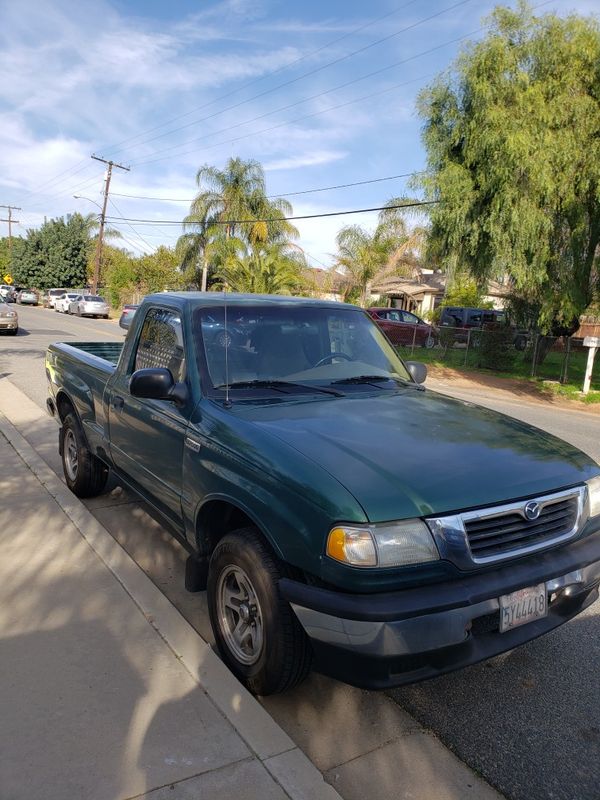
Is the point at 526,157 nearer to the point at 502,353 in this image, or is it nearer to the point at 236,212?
the point at 502,353

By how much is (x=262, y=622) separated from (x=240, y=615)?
277 millimetres

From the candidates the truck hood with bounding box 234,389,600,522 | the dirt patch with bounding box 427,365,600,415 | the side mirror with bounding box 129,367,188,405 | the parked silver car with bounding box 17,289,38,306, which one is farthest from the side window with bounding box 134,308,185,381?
the parked silver car with bounding box 17,289,38,306

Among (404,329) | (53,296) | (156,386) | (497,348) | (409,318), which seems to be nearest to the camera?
(156,386)

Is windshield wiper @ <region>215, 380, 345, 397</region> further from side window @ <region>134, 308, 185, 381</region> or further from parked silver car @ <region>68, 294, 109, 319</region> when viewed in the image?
parked silver car @ <region>68, 294, 109, 319</region>

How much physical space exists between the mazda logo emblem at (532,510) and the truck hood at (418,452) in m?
0.04

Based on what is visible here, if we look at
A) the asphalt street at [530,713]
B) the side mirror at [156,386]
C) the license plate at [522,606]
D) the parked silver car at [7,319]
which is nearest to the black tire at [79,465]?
the asphalt street at [530,713]

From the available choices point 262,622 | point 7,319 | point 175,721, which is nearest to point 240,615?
point 262,622

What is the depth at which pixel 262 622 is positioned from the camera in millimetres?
2617

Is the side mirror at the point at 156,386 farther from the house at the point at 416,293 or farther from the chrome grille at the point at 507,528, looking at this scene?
the house at the point at 416,293

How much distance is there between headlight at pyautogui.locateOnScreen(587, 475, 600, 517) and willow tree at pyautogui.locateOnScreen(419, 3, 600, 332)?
12919 millimetres

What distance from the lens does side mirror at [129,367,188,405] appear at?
317 cm

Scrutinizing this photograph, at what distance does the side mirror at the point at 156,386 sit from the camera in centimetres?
317

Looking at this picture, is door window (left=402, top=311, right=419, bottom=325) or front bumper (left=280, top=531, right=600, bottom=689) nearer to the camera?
front bumper (left=280, top=531, right=600, bottom=689)

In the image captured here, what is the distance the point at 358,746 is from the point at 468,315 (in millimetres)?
27477
